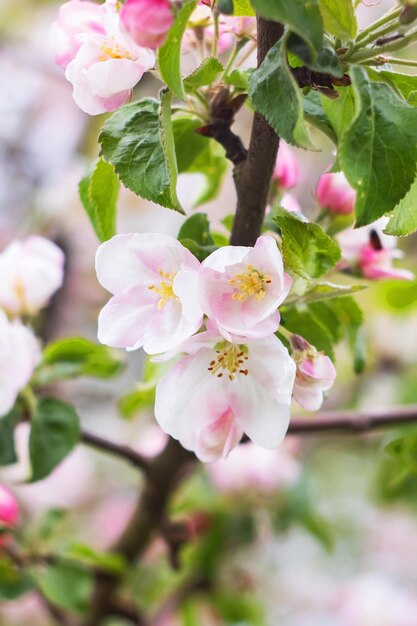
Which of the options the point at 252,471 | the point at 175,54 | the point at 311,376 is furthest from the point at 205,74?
the point at 252,471

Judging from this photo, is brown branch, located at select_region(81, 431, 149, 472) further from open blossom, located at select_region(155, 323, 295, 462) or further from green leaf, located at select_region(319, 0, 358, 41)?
green leaf, located at select_region(319, 0, 358, 41)

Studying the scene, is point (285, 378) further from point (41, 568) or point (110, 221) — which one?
point (41, 568)

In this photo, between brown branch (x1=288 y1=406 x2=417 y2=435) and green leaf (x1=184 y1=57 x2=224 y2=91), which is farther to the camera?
brown branch (x1=288 y1=406 x2=417 y2=435)

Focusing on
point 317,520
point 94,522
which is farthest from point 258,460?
point 94,522

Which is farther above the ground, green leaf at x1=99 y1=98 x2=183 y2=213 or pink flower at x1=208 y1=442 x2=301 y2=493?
green leaf at x1=99 y1=98 x2=183 y2=213

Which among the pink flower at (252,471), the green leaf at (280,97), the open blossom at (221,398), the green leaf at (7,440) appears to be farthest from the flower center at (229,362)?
the pink flower at (252,471)

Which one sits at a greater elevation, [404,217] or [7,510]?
[404,217]

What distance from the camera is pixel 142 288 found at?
355mm

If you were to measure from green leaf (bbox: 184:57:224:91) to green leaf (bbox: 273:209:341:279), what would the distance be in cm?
6

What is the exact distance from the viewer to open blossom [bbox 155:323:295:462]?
1.10 feet

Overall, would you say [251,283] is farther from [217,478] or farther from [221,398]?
[217,478]

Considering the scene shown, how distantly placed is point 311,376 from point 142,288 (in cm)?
9

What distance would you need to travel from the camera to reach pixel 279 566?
1157 millimetres

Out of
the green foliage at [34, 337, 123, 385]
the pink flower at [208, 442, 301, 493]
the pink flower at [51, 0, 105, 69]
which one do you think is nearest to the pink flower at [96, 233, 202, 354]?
the pink flower at [51, 0, 105, 69]
